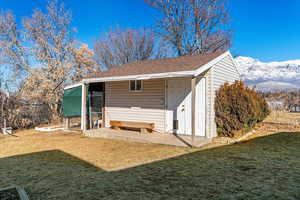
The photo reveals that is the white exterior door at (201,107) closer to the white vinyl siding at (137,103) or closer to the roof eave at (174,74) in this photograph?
the roof eave at (174,74)

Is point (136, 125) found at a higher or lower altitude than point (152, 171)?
higher

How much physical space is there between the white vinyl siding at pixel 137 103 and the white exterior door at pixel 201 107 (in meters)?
1.43

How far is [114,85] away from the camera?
31.3ft

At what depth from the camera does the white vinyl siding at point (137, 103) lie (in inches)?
319

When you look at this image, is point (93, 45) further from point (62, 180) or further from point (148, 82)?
point (62, 180)

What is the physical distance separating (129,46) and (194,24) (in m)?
7.09

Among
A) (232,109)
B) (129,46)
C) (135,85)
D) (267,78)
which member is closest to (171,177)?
(232,109)

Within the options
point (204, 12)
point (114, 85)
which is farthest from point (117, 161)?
point (204, 12)

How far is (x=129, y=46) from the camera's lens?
20531mm

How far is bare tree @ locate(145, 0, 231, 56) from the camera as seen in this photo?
17.1 metres

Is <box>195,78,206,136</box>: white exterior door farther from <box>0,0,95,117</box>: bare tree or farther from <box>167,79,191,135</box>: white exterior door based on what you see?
<box>0,0,95,117</box>: bare tree

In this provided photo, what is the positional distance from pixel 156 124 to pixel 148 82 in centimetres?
187

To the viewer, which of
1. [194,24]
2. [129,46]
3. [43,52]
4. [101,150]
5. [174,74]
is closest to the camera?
[101,150]

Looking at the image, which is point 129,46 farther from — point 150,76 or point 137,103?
point 150,76
